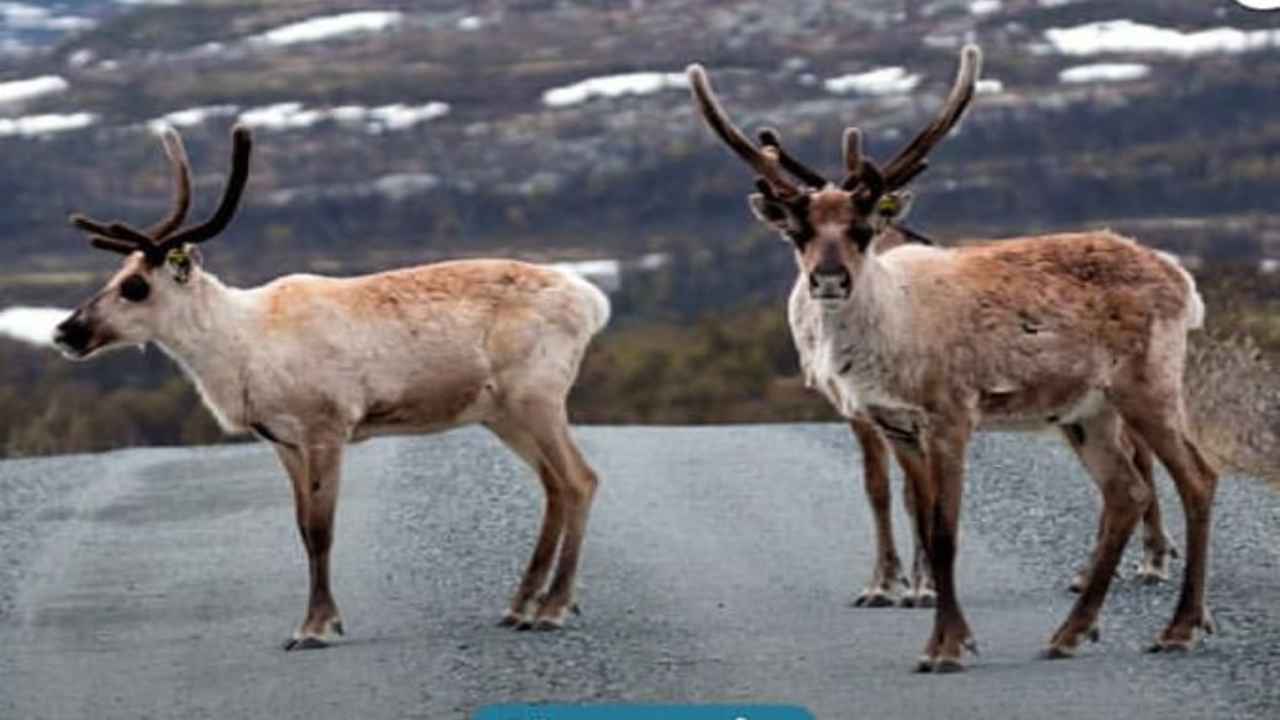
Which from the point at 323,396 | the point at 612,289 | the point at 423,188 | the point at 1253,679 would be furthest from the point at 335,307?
the point at 423,188

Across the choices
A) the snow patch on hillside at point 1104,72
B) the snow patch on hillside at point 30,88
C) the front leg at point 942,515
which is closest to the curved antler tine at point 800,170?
the front leg at point 942,515

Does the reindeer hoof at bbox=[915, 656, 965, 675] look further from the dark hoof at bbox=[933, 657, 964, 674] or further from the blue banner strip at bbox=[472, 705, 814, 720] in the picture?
the blue banner strip at bbox=[472, 705, 814, 720]

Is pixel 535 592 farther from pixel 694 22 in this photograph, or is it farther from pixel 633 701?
pixel 694 22

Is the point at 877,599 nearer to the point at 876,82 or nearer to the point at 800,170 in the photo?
the point at 800,170

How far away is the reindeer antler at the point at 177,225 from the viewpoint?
12.8 metres

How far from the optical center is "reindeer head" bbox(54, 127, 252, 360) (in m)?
13.0

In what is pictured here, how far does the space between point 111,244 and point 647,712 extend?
11.9 ft

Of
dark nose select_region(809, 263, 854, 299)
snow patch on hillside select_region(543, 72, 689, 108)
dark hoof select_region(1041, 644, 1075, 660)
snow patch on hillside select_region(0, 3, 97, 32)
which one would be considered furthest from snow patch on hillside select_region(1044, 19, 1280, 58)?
dark nose select_region(809, 263, 854, 299)

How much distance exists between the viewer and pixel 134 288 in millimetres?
13125

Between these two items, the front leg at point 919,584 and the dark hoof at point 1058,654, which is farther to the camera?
the front leg at point 919,584

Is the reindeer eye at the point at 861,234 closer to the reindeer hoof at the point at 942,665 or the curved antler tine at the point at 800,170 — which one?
the curved antler tine at the point at 800,170

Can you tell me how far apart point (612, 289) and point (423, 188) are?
1631 cm

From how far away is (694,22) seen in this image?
279ft

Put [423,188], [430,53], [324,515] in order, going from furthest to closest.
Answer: [430,53]
[423,188]
[324,515]
